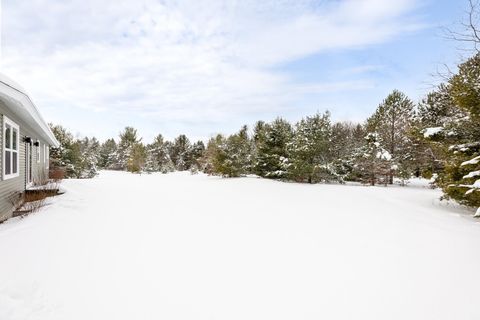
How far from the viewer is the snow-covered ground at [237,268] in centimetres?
298

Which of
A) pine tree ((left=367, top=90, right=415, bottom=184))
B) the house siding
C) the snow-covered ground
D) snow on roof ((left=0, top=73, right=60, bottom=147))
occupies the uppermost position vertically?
pine tree ((left=367, top=90, right=415, bottom=184))

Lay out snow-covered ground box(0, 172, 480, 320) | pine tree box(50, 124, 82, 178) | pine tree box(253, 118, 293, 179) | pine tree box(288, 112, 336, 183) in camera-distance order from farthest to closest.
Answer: pine tree box(50, 124, 82, 178)
pine tree box(253, 118, 293, 179)
pine tree box(288, 112, 336, 183)
snow-covered ground box(0, 172, 480, 320)

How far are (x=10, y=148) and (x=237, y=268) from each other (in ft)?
27.1

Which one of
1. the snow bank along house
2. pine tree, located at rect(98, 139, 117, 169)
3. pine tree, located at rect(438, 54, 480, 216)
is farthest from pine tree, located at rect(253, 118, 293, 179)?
pine tree, located at rect(98, 139, 117, 169)

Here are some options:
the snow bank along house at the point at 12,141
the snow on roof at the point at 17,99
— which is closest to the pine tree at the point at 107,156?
the snow bank along house at the point at 12,141

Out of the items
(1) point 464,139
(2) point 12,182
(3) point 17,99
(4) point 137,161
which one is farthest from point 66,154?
(1) point 464,139

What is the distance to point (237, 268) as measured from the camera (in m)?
4.01

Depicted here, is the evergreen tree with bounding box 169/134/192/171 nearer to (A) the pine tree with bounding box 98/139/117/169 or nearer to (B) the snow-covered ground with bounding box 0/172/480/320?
(A) the pine tree with bounding box 98/139/117/169

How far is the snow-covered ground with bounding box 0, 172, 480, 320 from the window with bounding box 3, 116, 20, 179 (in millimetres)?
2320

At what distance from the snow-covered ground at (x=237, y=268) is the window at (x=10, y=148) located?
2320 mm

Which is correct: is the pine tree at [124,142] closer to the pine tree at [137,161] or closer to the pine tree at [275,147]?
the pine tree at [137,161]

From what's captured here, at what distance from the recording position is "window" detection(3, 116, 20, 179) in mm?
7509

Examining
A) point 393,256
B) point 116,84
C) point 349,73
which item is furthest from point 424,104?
point 116,84

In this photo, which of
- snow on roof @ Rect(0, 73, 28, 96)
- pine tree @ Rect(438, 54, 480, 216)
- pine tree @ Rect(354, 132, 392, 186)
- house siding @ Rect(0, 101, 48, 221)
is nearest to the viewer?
snow on roof @ Rect(0, 73, 28, 96)
